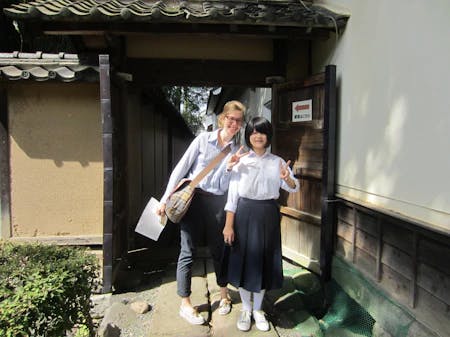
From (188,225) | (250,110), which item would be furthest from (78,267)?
(250,110)

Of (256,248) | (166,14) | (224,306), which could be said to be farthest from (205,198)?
(166,14)

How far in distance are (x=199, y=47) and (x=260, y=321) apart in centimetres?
352

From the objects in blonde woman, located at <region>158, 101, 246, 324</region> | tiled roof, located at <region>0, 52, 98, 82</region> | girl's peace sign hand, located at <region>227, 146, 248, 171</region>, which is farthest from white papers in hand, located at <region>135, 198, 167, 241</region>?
tiled roof, located at <region>0, 52, 98, 82</region>

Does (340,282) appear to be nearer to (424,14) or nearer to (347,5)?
(424,14)

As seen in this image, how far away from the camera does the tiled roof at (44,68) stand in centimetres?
416

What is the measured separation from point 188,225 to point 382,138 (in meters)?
1.89

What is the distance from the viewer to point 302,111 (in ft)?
14.7

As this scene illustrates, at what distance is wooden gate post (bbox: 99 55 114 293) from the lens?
3.94 meters

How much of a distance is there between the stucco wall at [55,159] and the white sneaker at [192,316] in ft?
6.22

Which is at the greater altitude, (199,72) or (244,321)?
(199,72)

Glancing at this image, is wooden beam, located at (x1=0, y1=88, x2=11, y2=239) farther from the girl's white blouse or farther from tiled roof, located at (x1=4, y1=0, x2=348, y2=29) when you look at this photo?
the girl's white blouse

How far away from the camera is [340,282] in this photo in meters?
3.88

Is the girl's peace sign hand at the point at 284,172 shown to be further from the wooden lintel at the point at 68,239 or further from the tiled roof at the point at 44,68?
the wooden lintel at the point at 68,239

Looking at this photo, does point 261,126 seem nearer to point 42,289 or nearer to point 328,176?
point 328,176
